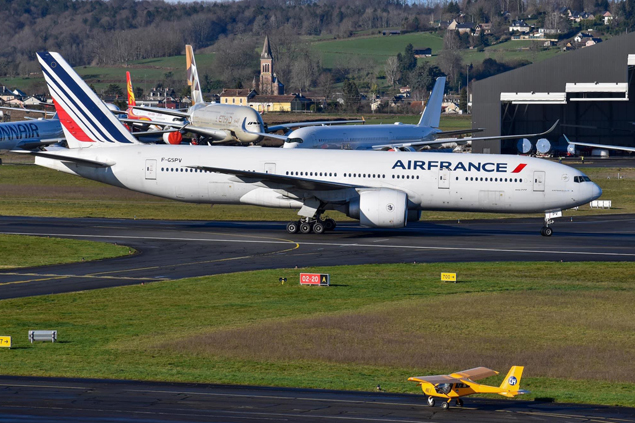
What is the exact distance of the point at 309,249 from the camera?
44.2 m

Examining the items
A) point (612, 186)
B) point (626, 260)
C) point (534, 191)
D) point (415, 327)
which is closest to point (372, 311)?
point (415, 327)

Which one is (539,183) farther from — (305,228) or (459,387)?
(459,387)

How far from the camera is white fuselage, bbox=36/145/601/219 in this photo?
47906 mm

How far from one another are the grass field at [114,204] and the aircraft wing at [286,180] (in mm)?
9098

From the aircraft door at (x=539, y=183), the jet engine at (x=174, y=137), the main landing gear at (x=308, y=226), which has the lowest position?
the main landing gear at (x=308, y=226)

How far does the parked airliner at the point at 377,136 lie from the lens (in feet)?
282

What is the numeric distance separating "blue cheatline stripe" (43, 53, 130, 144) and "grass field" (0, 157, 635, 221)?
21.8 ft

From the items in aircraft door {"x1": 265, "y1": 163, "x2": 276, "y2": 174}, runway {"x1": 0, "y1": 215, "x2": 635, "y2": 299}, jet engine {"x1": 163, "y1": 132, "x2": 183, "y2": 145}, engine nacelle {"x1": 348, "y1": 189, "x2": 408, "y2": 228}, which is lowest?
runway {"x1": 0, "y1": 215, "x2": 635, "y2": 299}

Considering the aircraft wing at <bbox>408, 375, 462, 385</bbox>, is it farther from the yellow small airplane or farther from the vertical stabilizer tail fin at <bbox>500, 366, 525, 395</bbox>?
the vertical stabilizer tail fin at <bbox>500, 366, 525, 395</bbox>

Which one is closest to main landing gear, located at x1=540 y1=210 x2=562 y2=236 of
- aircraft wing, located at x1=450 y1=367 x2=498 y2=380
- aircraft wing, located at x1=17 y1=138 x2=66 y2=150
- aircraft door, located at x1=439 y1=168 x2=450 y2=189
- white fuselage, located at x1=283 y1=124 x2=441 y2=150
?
aircraft door, located at x1=439 y1=168 x2=450 y2=189

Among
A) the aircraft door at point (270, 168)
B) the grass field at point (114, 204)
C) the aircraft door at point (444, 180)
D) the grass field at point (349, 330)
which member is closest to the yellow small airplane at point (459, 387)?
the grass field at point (349, 330)

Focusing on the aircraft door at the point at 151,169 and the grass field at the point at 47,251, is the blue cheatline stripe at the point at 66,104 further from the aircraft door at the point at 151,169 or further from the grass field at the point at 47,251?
the grass field at the point at 47,251

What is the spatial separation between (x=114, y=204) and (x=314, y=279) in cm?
3198

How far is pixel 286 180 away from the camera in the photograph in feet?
153
